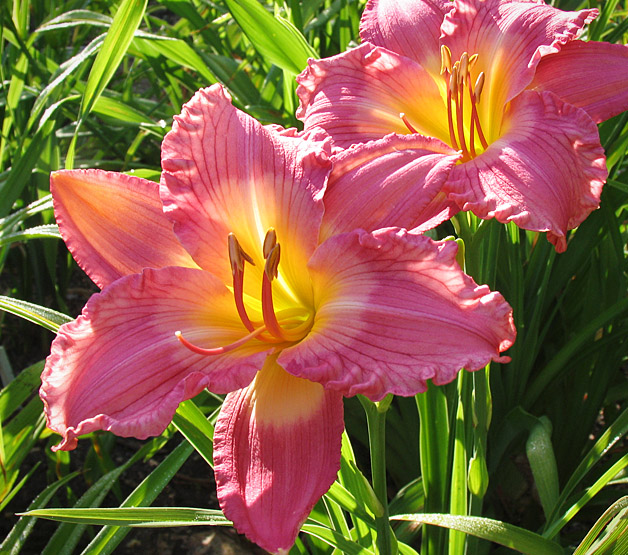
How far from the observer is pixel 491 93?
39.3 inches

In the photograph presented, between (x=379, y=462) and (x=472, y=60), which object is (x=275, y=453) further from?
(x=472, y=60)

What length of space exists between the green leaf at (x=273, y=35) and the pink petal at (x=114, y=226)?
0.57 meters

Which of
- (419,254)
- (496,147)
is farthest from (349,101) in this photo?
(419,254)

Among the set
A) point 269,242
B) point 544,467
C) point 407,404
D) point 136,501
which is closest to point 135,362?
point 269,242

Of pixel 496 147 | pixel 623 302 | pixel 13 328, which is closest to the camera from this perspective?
pixel 496 147

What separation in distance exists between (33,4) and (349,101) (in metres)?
1.86

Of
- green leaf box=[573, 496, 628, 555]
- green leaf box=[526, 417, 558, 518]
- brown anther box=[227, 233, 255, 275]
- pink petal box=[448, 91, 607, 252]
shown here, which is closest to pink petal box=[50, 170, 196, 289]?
brown anther box=[227, 233, 255, 275]

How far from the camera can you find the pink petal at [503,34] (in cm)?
92

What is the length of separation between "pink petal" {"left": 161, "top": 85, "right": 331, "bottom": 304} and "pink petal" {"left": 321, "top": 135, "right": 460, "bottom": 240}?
3 cm

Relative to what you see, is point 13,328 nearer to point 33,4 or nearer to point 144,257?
point 33,4

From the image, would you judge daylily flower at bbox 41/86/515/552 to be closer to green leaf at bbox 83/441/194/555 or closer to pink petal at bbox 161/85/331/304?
pink petal at bbox 161/85/331/304

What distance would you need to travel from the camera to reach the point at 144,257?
0.85 metres

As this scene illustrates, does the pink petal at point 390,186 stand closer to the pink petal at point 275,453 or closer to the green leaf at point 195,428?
the pink petal at point 275,453

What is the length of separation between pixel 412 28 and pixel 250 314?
52 cm
